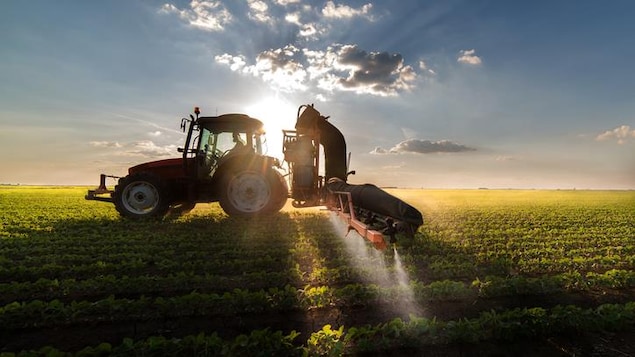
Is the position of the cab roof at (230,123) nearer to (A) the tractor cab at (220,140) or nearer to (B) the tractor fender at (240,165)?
(A) the tractor cab at (220,140)

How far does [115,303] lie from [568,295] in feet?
20.6

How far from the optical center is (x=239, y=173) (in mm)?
10570

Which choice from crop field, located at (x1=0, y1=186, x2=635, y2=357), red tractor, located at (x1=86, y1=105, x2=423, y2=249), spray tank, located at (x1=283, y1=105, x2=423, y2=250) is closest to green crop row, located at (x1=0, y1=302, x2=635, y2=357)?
crop field, located at (x1=0, y1=186, x2=635, y2=357)

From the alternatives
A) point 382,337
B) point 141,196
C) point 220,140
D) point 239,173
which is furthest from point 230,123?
point 382,337

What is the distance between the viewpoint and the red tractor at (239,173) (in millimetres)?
10602

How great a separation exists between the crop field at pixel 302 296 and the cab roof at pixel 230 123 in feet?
10.8

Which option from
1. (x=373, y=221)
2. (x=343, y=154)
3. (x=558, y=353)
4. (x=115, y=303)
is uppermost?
(x=343, y=154)

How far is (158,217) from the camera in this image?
10.9 metres

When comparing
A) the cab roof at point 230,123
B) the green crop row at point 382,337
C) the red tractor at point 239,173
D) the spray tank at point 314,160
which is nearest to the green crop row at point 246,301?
the green crop row at point 382,337

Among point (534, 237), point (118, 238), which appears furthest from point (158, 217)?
point (534, 237)

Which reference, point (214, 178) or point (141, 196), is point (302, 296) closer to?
point (214, 178)

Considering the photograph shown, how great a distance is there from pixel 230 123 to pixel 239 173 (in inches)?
66.0

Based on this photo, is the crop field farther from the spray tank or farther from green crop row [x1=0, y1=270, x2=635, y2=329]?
the spray tank

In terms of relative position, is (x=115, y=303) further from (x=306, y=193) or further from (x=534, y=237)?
(x=534, y=237)
